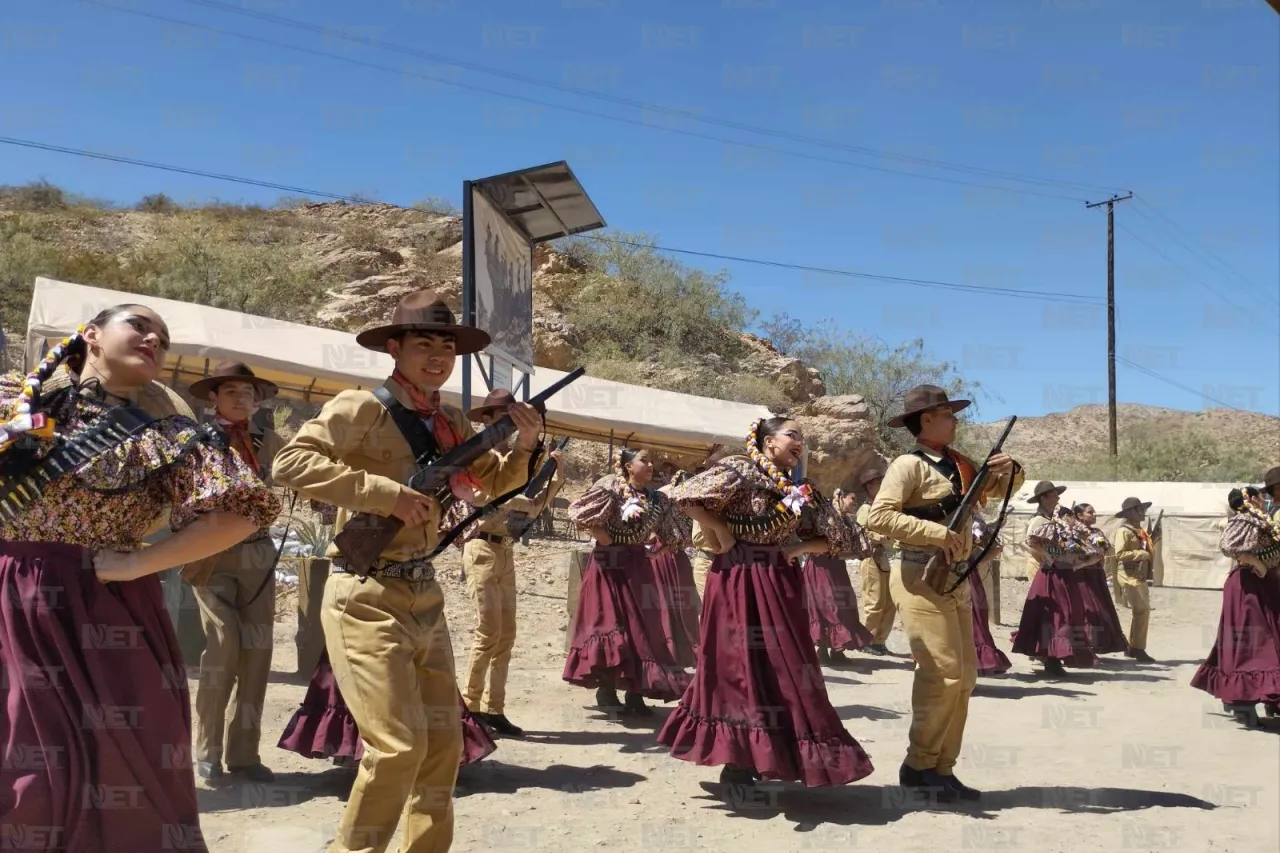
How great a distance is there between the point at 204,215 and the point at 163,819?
47.0m

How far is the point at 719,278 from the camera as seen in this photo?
39.4 m

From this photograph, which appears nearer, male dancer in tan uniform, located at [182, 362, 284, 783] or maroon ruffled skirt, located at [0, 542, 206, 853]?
maroon ruffled skirt, located at [0, 542, 206, 853]

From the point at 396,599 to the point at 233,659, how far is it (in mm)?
2468

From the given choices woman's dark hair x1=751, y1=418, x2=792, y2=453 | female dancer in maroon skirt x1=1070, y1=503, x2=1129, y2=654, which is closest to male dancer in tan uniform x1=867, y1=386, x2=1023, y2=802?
woman's dark hair x1=751, y1=418, x2=792, y2=453

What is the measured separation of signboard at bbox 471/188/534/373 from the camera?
6.23 m

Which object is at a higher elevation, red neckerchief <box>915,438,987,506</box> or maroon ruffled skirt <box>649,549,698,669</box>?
red neckerchief <box>915,438,987,506</box>

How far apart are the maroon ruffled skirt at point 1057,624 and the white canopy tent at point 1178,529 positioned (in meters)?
13.2

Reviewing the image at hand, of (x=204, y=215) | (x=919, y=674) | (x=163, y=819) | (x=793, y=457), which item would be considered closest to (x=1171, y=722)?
(x=919, y=674)

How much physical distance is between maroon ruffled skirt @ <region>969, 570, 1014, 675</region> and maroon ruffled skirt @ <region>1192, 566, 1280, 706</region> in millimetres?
2121

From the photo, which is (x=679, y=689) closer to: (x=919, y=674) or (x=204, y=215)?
(x=919, y=674)

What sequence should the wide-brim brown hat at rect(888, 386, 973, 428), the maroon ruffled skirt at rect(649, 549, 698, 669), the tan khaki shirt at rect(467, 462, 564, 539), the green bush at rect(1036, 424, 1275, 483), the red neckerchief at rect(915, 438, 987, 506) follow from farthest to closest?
the green bush at rect(1036, 424, 1275, 483), the maroon ruffled skirt at rect(649, 549, 698, 669), the tan khaki shirt at rect(467, 462, 564, 539), the red neckerchief at rect(915, 438, 987, 506), the wide-brim brown hat at rect(888, 386, 973, 428)

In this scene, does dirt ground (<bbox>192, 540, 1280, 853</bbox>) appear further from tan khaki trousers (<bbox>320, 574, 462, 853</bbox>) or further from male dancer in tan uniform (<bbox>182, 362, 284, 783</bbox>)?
tan khaki trousers (<bbox>320, 574, 462, 853</bbox>)

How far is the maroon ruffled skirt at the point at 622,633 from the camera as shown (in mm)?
8055

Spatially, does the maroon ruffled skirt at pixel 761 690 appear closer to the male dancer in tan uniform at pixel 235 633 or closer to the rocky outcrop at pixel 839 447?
the male dancer in tan uniform at pixel 235 633
